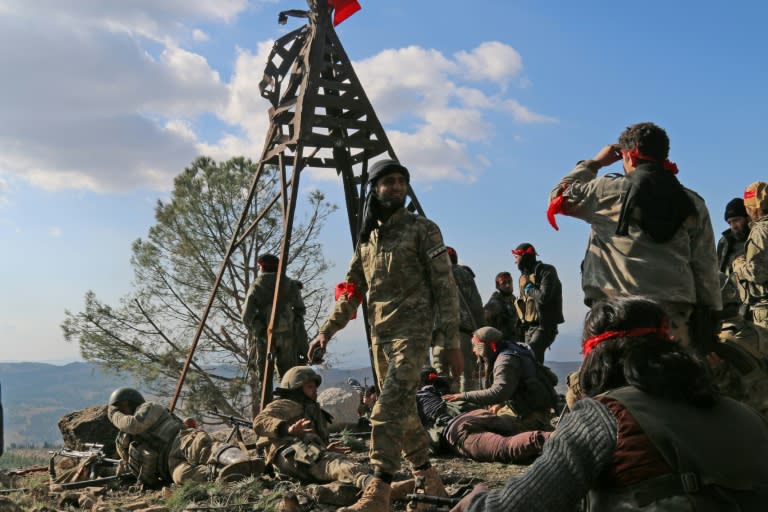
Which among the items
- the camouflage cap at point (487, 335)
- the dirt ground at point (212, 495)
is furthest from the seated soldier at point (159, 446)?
the camouflage cap at point (487, 335)

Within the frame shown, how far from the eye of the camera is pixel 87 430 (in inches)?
366

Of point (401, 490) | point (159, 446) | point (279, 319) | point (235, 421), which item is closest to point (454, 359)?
point (401, 490)

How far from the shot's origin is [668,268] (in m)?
3.87

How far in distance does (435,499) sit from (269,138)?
6935mm

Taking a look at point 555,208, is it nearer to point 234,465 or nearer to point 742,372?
point 742,372

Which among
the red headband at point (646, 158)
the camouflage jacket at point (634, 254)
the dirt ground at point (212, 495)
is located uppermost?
the red headband at point (646, 158)

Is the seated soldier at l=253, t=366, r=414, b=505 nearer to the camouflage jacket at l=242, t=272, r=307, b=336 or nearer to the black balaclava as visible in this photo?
the black balaclava

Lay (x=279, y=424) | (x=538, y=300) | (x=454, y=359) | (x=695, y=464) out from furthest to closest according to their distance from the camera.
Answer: (x=538, y=300) < (x=279, y=424) < (x=454, y=359) < (x=695, y=464)

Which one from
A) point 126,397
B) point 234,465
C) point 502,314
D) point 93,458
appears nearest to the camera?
point 234,465

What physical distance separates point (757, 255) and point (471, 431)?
2919mm

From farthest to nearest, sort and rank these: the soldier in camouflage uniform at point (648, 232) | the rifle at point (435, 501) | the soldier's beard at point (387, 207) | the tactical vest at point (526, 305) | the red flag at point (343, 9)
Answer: the red flag at point (343, 9) → the tactical vest at point (526, 305) → the soldier's beard at point (387, 207) → the soldier in camouflage uniform at point (648, 232) → the rifle at point (435, 501)

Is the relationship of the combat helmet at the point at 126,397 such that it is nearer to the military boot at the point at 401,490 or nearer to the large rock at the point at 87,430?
the large rock at the point at 87,430

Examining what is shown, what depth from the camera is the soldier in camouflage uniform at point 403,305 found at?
4648mm

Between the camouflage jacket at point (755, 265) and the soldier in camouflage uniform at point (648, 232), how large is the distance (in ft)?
9.24
